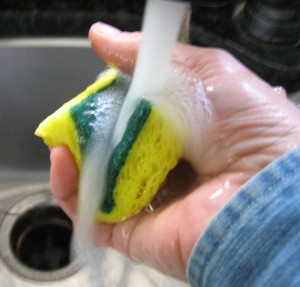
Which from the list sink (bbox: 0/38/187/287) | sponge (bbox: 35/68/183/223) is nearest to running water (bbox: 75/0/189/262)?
sponge (bbox: 35/68/183/223)

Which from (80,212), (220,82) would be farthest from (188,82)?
(80,212)

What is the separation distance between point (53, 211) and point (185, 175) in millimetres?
265

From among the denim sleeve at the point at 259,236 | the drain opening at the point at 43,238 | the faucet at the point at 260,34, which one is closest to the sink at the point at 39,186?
the drain opening at the point at 43,238

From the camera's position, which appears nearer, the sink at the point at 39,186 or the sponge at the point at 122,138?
the sponge at the point at 122,138

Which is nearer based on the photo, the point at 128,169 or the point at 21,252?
the point at 128,169

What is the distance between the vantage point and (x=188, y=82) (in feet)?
1.36

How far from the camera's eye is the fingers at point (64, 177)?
39 centimetres

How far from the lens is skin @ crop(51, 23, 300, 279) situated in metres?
0.39

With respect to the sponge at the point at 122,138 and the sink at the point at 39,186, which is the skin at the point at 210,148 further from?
the sink at the point at 39,186

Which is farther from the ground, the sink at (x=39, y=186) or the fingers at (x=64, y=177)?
the fingers at (x=64, y=177)

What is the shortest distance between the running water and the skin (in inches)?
0.9

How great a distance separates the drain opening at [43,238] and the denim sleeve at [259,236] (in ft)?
1.05

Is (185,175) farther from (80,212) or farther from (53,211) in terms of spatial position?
(53,211)

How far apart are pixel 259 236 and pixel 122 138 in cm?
12
